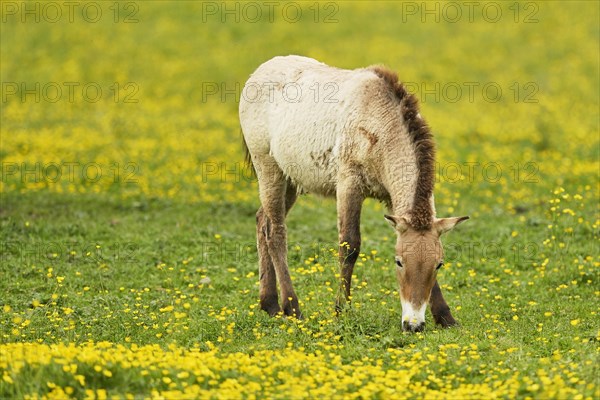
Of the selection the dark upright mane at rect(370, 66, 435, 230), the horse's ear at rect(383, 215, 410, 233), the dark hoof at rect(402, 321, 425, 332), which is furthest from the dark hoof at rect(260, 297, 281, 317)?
the dark upright mane at rect(370, 66, 435, 230)

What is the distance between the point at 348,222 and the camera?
31.0ft

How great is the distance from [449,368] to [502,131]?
14.7 meters

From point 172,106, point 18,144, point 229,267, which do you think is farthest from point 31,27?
point 229,267

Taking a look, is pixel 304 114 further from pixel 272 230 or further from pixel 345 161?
pixel 272 230

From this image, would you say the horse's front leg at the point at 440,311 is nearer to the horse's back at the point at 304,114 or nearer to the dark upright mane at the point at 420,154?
the dark upright mane at the point at 420,154

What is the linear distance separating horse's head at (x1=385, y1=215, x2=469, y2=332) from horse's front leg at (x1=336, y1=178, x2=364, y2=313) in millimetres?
844

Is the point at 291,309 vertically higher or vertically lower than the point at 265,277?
lower

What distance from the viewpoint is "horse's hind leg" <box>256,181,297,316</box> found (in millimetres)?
10570

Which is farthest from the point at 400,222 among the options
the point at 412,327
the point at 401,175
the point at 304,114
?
the point at 304,114

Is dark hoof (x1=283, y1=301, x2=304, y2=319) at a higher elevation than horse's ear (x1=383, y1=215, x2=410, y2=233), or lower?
lower

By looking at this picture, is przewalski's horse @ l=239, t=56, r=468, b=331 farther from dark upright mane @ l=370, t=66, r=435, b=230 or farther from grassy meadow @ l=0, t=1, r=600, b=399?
grassy meadow @ l=0, t=1, r=600, b=399

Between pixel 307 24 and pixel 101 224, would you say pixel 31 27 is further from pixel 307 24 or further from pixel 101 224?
pixel 101 224

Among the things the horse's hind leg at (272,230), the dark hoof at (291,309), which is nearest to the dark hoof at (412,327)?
the dark hoof at (291,309)

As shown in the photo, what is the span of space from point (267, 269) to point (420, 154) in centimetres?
292
